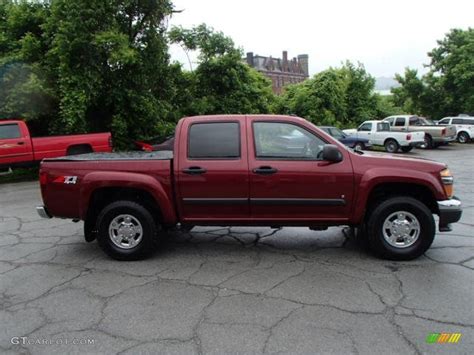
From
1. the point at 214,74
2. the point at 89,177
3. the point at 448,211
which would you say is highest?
the point at 214,74

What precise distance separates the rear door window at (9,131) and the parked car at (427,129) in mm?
18404

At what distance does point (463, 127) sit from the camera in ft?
85.2

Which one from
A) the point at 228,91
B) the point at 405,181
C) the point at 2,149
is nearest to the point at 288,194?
the point at 405,181

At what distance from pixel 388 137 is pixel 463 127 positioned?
25.5 ft

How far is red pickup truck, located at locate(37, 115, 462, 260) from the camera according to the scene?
496 centimetres

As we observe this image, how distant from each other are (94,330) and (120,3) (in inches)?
488

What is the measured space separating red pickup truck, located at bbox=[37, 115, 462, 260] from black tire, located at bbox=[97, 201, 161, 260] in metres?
0.01

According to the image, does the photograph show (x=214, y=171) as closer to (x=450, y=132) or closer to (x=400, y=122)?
(x=400, y=122)

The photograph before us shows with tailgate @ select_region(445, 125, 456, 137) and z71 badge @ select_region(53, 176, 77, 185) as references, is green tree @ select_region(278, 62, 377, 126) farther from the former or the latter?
z71 badge @ select_region(53, 176, 77, 185)

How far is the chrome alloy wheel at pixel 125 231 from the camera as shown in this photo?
5195mm

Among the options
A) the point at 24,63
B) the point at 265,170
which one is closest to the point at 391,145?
the point at 24,63

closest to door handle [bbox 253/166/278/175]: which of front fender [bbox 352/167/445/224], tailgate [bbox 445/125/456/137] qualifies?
front fender [bbox 352/167/445/224]

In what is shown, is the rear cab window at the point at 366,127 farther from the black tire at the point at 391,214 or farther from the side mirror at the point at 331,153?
the side mirror at the point at 331,153

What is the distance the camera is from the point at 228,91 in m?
17.5
